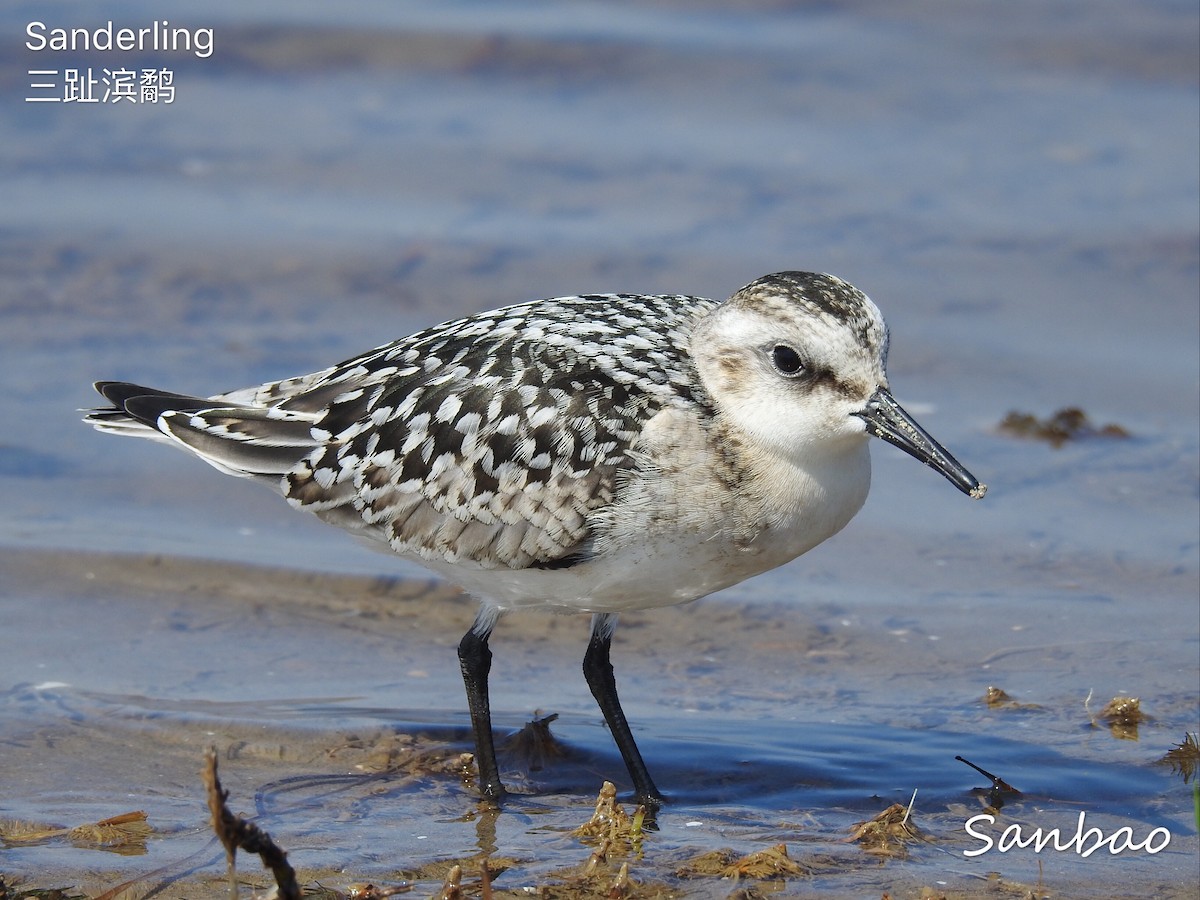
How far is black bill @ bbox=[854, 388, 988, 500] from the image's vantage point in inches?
261

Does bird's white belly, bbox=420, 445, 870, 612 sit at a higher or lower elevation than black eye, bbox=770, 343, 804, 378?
lower

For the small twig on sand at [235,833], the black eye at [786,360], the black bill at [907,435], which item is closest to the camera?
the small twig on sand at [235,833]

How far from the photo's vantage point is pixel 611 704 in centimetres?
771

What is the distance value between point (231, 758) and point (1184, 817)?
406cm

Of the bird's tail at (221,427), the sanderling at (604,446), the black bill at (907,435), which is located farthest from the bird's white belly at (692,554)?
the bird's tail at (221,427)

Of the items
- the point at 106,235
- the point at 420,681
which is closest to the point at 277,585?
the point at 420,681

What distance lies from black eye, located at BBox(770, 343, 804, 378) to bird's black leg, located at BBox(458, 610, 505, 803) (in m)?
1.86

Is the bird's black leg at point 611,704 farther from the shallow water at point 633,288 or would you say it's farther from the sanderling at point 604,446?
the shallow water at point 633,288

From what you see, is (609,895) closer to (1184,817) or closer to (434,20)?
(1184,817)

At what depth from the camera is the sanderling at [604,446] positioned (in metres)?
6.81

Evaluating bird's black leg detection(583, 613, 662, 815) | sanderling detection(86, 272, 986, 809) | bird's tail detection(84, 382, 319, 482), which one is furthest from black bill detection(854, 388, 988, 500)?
bird's tail detection(84, 382, 319, 482)

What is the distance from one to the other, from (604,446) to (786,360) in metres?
0.79

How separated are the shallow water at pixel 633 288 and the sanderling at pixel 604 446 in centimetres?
100

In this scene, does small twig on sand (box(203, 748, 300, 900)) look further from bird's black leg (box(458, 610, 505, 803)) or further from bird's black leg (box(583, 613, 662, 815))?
bird's black leg (box(583, 613, 662, 815))
